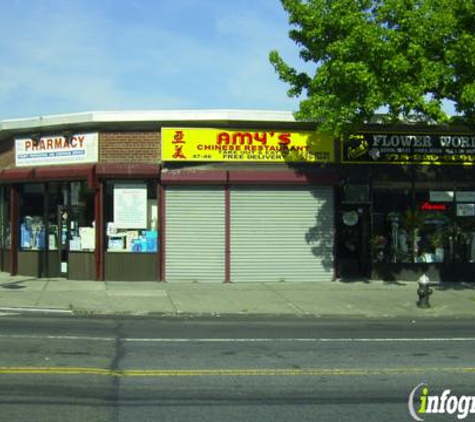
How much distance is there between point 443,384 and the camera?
7656 millimetres

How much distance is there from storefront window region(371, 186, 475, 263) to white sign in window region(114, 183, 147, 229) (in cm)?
617

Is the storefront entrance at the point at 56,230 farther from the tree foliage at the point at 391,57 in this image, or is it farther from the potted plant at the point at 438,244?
the potted plant at the point at 438,244

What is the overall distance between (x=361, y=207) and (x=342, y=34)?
5.91 m

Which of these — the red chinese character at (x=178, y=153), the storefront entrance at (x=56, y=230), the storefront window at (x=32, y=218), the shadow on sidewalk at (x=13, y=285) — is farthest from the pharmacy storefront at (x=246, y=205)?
the storefront window at (x=32, y=218)

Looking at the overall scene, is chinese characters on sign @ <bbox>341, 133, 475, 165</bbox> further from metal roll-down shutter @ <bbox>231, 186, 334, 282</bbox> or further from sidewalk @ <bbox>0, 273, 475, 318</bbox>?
sidewalk @ <bbox>0, 273, 475, 318</bbox>

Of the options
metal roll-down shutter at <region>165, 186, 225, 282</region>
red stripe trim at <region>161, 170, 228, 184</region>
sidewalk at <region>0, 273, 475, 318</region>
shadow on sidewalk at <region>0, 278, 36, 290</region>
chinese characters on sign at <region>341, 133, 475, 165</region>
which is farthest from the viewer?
chinese characters on sign at <region>341, 133, 475, 165</region>

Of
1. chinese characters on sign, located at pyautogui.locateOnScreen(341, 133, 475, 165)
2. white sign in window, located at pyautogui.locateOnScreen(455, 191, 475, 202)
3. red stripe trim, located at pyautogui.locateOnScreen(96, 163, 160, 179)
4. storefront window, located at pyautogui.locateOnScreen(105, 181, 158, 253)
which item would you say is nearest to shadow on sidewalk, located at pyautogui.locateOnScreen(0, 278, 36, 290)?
storefront window, located at pyautogui.locateOnScreen(105, 181, 158, 253)

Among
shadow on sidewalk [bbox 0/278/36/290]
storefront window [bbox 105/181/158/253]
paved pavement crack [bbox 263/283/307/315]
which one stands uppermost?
storefront window [bbox 105/181/158/253]

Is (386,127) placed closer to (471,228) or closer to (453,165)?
(453,165)

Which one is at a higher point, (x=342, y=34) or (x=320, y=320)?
→ (x=342, y=34)

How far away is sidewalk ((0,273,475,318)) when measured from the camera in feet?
47.1

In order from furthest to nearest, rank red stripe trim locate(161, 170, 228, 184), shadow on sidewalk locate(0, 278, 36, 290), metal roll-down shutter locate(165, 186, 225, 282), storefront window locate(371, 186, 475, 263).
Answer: storefront window locate(371, 186, 475, 263)
metal roll-down shutter locate(165, 186, 225, 282)
red stripe trim locate(161, 170, 228, 184)
shadow on sidewalk locate(0, 278, 36, 290)

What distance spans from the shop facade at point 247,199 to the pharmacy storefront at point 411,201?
0.09ft

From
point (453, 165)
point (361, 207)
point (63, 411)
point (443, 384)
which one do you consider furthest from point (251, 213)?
point (63, 411)
